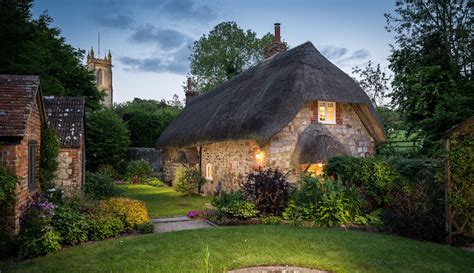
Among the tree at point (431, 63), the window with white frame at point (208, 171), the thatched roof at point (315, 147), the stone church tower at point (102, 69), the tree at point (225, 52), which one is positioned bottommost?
the window with white frame at point (208, 171)

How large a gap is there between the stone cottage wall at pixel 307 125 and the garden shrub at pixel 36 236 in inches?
291

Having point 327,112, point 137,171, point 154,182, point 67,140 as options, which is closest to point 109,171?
point 137,171

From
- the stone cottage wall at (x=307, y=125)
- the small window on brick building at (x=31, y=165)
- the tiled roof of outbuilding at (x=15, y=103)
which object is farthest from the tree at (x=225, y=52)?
the tiled roof of outbuilding at (x=15, y=103)

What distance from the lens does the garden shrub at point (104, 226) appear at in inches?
299

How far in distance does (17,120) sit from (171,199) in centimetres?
886

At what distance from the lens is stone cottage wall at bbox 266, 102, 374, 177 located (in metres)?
12.5

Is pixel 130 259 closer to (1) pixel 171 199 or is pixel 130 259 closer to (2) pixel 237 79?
(1) pixel 171 199

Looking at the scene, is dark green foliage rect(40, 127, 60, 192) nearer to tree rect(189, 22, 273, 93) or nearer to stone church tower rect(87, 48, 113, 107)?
tree rect(189, 22, 273, 93)

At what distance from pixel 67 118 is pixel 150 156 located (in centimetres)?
1406

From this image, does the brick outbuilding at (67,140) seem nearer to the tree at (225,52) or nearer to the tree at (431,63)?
the tree at (431,63)

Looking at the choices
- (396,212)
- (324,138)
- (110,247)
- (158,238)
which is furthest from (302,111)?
(110,247)

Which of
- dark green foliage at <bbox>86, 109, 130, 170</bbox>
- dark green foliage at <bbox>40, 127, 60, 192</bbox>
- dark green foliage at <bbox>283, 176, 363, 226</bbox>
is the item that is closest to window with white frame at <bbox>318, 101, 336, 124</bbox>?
dark green foliage at <bbox>283, 176, 363, 226</bbox>

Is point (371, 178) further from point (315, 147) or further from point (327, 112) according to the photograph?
point (327, 112)

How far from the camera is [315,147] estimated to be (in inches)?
483
